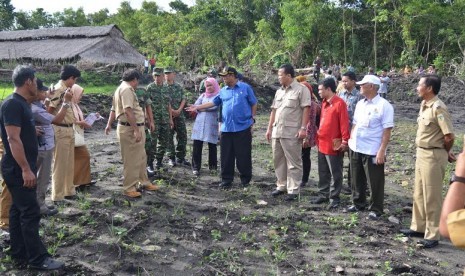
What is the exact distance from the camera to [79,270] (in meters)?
3.99

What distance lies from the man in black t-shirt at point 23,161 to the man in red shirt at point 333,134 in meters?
3.64

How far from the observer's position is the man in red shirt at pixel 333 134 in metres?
5.78

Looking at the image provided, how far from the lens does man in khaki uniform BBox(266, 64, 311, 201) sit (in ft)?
20.0

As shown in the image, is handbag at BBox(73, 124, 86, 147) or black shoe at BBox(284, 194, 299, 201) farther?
black shoe at BBox(284, 194, 299, 201)

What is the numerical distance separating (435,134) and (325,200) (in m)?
1.94

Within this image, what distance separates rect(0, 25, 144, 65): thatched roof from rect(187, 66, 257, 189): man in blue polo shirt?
71.7ft

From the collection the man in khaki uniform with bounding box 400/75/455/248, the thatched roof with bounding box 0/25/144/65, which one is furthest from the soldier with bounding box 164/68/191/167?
the thatched roof with bounding box 0/25/144/65

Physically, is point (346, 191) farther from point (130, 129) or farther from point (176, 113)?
point (130, 129)

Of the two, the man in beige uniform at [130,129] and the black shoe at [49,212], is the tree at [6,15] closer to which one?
the man in beige uniform at [130,129]

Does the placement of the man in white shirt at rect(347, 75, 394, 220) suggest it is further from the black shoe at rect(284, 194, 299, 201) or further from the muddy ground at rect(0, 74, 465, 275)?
the black shoe at rect(284, 194, 299, 201)

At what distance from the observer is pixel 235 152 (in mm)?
6848

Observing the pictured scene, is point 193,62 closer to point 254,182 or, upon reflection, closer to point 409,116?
point 409,116

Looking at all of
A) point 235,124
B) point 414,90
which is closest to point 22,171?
point 235,124

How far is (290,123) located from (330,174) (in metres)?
0.95
